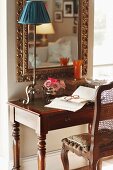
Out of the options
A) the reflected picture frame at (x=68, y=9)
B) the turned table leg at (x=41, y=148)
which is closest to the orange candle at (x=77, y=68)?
the reflected picture frame at (x=68, y=9)

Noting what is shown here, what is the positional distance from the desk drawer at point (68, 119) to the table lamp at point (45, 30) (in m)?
0.75

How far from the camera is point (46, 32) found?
128 inches

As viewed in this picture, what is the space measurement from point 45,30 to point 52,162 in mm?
1228

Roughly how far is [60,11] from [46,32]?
242 mm

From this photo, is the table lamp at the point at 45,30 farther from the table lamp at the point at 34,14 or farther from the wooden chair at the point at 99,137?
the wooden chair at the point at 99,137

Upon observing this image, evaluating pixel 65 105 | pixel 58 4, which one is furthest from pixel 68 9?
pixel 65 105

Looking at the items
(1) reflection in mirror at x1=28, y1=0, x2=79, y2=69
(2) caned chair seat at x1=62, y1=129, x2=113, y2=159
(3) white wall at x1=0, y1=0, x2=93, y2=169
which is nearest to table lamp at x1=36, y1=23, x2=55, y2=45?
(1) reflection in mirror at x1=28, y1=0, x2=79, y2=69

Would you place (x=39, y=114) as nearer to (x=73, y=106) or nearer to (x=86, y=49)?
(x=73, y=106)

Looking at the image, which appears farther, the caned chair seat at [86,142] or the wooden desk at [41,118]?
the caned chair seat at [86,142]

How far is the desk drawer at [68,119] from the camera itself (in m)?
2.78

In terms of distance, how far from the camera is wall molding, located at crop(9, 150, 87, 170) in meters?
3.32

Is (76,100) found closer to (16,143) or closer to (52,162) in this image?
(16,143)

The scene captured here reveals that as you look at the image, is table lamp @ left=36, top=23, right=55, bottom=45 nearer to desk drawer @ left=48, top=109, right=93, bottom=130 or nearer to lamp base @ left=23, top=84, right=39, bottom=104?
lamp base @ left=23, top=84, right=39, bottom=104

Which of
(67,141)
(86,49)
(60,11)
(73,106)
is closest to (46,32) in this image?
(60,11)
